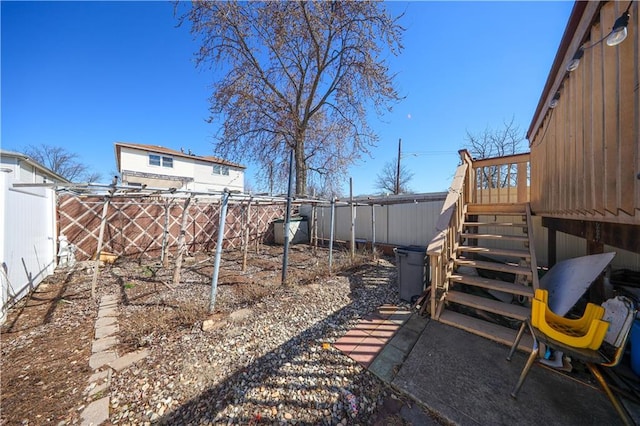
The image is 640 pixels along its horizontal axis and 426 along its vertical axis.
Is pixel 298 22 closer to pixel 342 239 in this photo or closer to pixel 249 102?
pixel 249 102

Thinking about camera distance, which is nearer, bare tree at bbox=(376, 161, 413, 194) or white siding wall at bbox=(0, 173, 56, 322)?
white siding wall at bbox=(0, 173, 56, 322)

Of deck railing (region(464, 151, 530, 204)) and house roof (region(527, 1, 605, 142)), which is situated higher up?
house roof (region(527, 1, 605, 142))

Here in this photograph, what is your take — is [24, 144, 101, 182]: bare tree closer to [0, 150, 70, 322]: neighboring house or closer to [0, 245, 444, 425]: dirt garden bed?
[0, 150, 70, 322]: neighboring house

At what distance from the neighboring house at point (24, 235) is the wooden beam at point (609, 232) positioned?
610 cm

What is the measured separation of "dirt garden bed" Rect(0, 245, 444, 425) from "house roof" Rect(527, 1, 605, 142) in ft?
10.2

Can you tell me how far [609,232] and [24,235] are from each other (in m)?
7.57

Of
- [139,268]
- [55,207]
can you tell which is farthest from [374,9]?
[55,207]

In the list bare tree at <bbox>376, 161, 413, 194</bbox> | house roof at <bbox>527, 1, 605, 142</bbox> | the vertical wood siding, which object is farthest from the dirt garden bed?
bare tree at <bbox>376, 161, 413, 194</bbox>

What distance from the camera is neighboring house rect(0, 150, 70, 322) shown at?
2.92 meters

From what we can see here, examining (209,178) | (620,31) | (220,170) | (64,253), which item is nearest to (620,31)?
(620,31)

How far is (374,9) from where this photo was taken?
21.6ft

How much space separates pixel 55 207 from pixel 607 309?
950 centimetres

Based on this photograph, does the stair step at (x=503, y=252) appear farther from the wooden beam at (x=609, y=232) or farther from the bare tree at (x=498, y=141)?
the bare tree at (x=498, y=141)

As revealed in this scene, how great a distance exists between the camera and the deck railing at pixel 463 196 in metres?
2.66
